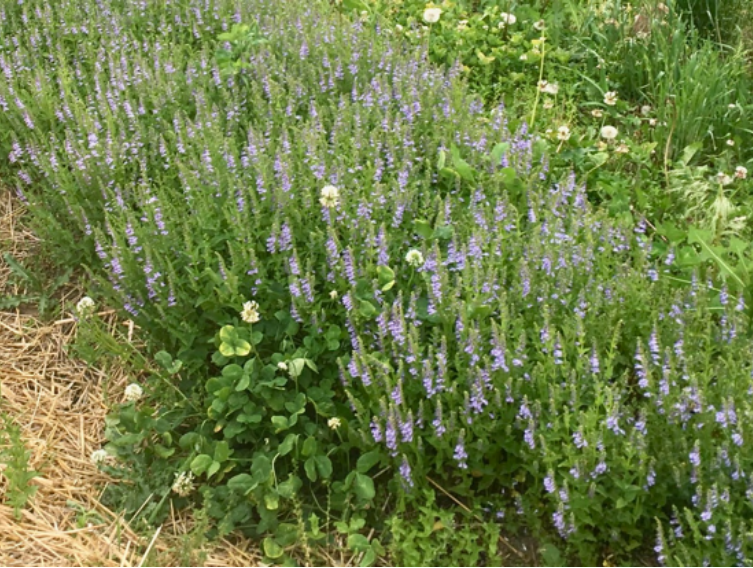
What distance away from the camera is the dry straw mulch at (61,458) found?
231 cm

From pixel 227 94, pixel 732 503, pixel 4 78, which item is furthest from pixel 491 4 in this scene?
pixel 732 503

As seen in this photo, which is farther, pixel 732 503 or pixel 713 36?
pixel 713 36

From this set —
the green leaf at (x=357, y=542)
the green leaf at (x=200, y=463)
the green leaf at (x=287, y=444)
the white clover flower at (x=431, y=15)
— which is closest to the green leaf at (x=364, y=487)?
the green leaf at (x=357, y=542)

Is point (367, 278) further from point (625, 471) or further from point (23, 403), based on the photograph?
point (23, 403)

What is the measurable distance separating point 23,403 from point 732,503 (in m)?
2.40

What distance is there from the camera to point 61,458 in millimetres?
2629

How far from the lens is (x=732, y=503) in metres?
1.91

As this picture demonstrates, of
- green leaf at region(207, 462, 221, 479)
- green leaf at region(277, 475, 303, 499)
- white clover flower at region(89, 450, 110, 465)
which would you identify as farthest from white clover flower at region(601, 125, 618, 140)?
white clover flower at region(89, 450, 110, 465)

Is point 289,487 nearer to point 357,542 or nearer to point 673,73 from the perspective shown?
point 357,542

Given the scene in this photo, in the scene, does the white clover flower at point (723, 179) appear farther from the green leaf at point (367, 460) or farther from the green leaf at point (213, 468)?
the green leaf at point (213, 468)

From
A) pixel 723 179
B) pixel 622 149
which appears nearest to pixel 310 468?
pixel 622 149

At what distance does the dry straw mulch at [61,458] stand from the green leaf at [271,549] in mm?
111

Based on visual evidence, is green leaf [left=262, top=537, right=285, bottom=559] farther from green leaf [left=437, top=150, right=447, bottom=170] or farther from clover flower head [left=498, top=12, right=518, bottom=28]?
clover flower head [left=498, top=12, right=518, bottom=28]

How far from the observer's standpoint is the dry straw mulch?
231 cm
